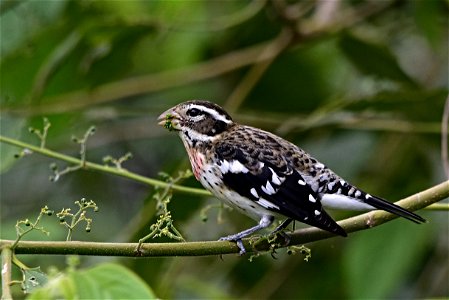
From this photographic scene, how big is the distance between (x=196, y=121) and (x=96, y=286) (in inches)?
84.1

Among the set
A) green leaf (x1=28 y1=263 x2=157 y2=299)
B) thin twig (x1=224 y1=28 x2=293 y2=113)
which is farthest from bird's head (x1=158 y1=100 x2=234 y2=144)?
green leaf (x1=28 y1=263 x2=157 y2=299)

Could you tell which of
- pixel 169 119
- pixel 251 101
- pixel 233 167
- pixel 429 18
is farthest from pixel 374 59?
pixel 233 167

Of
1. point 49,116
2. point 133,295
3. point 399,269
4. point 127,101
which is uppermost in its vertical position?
point 127,101

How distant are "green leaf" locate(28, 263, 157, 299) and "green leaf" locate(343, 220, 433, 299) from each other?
9.59ft

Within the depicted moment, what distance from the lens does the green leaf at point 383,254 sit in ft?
16.8

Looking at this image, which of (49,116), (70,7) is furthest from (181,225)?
(70,7)

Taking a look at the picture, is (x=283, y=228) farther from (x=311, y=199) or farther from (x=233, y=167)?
(x=233, y=167)

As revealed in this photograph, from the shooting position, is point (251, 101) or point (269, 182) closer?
point (269, 182)

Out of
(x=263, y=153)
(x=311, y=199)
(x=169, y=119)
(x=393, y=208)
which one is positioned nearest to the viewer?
(x=393, y=208)

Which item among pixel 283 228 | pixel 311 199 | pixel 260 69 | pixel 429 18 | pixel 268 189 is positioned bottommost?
pixel 283 228

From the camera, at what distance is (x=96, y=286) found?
2.25 metres

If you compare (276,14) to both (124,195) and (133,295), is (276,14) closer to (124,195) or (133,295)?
(124,195)

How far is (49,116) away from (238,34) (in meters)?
1.43

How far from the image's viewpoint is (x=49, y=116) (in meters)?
5.50
